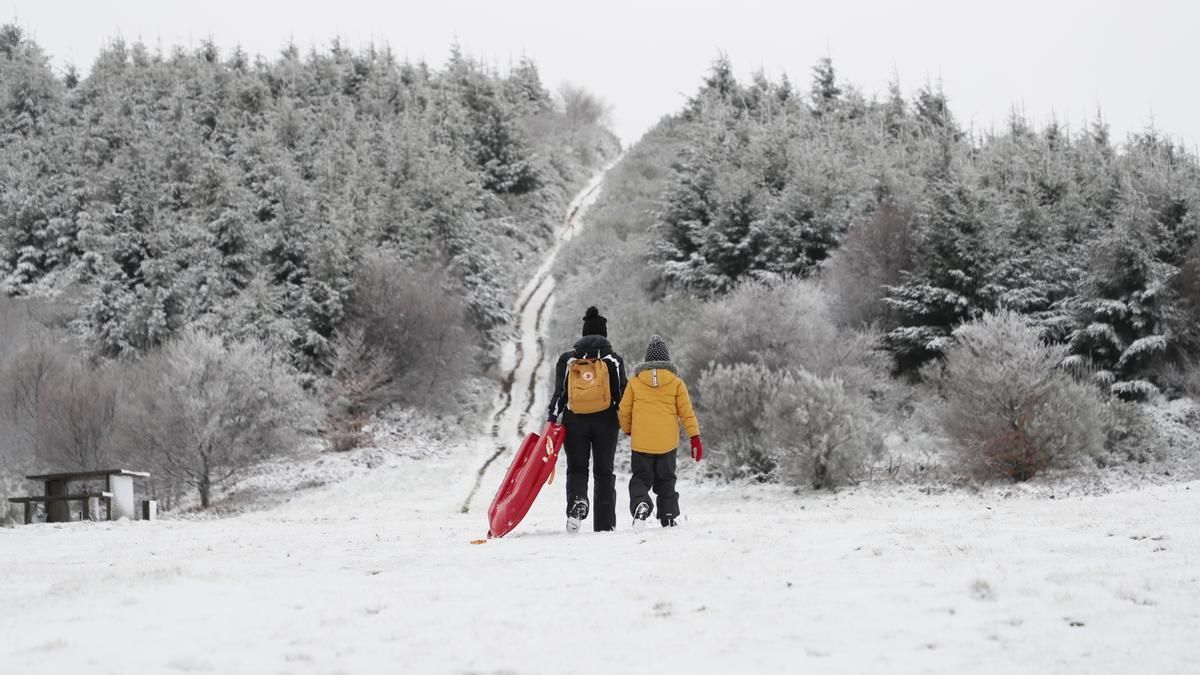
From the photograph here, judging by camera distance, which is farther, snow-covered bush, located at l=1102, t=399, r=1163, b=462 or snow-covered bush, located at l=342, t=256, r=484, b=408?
snow-covered bush, located at l=342, t=256, r=484, b=408

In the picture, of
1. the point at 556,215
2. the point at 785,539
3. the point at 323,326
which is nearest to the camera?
the point at 785,539

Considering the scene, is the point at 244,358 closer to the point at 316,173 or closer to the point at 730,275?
the point at 730,275

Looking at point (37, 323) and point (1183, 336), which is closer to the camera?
point (1183, 336)

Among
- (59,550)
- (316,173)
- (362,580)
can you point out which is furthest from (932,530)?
(316,173)

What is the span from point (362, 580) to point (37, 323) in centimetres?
4065

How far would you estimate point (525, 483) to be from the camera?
34.7 feet

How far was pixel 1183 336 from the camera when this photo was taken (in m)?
31.7

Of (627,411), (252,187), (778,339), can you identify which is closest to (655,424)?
(627,411)

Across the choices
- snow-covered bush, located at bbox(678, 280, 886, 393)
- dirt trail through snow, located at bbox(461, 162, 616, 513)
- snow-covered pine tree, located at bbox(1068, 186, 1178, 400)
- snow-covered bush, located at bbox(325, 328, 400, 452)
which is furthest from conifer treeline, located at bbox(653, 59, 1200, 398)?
snow-covered bush, located at bbox(325, 328, 400, 452)

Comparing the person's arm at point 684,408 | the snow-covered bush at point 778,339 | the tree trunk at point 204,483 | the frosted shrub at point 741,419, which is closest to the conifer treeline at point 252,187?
the tree trunk at point 204,483

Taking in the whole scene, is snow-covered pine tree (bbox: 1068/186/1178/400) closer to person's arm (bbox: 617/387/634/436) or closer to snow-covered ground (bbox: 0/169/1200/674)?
snow-covered ground (bbox: 0/169/1200/674)

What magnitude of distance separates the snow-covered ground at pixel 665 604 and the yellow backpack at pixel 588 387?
1.59 m

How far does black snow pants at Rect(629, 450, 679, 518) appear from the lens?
1061 cm

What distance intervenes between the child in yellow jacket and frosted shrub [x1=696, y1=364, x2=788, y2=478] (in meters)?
14.5
